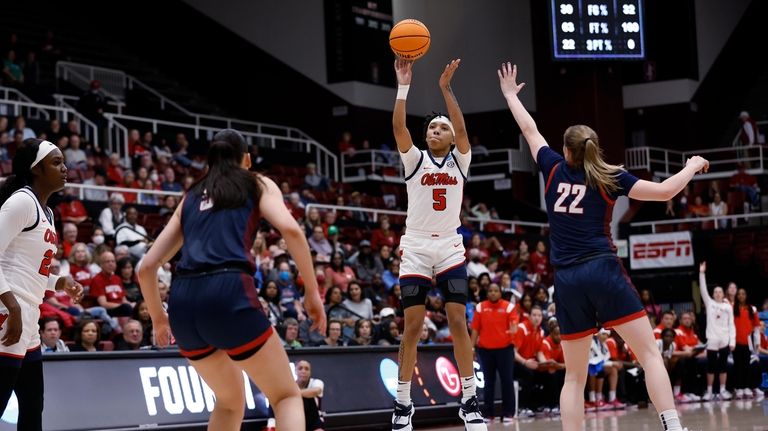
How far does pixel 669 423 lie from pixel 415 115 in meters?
26.2

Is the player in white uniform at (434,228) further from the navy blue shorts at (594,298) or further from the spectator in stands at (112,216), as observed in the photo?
the spectator in stands at (112,216)

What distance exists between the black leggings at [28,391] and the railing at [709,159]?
25.4 m

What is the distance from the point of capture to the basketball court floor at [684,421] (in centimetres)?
1131

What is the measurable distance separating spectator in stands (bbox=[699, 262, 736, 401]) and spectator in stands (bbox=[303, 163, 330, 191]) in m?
9.20

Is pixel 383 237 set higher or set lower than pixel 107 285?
higher

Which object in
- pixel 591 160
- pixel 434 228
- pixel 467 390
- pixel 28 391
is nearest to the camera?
pixel 28 391

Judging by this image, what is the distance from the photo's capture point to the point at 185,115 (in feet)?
90.3

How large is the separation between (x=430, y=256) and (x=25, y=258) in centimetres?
339

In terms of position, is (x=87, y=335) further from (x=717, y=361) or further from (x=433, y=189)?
(x=717, y=361)

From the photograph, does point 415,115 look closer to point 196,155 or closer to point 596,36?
point 596,36

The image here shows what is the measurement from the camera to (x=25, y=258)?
6.80 m

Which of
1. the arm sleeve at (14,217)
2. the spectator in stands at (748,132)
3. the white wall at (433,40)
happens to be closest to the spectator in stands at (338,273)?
the arm sleeve at (14,217)

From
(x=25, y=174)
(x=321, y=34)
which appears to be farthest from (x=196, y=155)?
(x=25, y=174)

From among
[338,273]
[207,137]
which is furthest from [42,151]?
[207,137]
